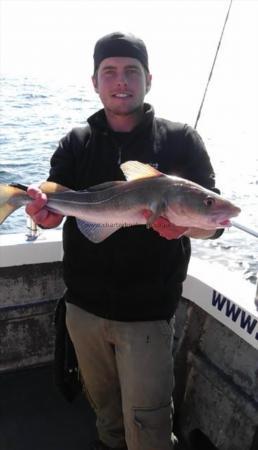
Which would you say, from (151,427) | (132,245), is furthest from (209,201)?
(151,427)

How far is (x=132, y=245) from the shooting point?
10.2 ft

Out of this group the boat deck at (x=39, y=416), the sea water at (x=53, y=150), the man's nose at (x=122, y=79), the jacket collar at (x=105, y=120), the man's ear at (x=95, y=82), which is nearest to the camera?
the man's nose at (x=122, y=79)

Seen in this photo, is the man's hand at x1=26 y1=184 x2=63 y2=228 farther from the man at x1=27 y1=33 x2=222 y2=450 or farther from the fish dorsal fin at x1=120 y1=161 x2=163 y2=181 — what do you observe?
the fish dorsal fin at x1=120 y1=161 x2=163 y2=181

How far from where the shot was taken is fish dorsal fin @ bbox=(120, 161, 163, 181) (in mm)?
2777

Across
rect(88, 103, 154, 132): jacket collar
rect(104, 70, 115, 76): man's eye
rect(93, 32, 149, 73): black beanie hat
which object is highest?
rect(93, 32, 149, 73): black beanie hat

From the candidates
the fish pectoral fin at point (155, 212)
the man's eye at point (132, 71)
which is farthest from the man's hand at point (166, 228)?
the man's eye at point (132, 71)

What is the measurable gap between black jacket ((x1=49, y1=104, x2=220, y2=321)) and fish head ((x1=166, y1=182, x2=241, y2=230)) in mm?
416

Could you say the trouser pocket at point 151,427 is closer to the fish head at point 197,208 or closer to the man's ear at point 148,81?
the fish head at point 197,208

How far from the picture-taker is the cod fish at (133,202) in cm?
265

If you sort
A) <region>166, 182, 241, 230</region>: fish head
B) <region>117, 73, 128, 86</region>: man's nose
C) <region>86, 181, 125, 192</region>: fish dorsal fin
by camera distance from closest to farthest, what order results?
<region>166, 182, 241, 230</region>: fish head < <region>86, 181, 125, 192</region>: fish dorsal fin < <region>117, 73, 128, 86</region>: man's nose

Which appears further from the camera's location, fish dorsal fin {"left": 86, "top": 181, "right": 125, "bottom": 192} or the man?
the man

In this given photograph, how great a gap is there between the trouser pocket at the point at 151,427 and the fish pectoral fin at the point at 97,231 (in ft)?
3.55

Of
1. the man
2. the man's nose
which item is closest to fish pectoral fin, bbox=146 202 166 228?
the man

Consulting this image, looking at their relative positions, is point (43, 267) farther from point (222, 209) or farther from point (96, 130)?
point (222, 209)
